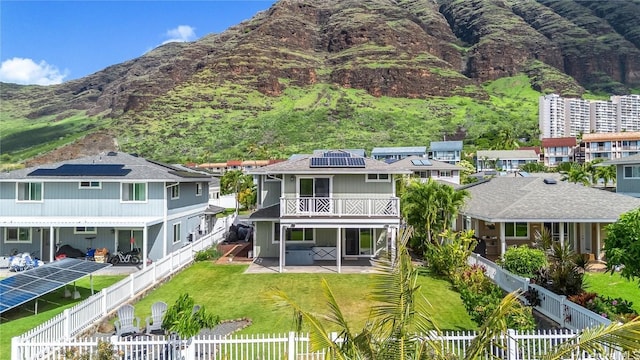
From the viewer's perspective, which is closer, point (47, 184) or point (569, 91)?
point (47, 184)

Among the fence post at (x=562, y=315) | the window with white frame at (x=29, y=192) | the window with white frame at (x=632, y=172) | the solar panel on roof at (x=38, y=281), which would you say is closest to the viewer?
the fence post at (x=562, y=315)

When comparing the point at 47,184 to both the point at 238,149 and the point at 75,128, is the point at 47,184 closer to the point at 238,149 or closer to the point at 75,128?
the point at 238,149

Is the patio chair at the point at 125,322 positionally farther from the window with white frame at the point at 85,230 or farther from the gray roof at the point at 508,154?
the gray roof at the point at 508,154

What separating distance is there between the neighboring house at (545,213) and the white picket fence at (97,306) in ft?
49.3

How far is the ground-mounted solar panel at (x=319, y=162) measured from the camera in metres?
20.7

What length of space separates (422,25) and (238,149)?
141798 mm


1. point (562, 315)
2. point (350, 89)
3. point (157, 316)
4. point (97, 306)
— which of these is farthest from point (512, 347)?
point (350, 89)

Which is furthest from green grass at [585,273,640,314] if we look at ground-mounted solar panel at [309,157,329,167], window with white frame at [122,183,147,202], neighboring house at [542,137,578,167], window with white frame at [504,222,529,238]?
neighboring house at [542,137,578,167]

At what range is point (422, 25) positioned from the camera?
19938 centimetres

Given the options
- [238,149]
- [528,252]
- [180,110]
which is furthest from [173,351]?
[180,110]

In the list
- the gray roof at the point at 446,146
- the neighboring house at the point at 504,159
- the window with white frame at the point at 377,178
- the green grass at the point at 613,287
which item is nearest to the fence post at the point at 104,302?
the window with white frame at the point at 377,178

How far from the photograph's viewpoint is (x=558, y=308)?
11578 mm

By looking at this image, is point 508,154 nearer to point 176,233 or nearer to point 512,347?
point 176,233

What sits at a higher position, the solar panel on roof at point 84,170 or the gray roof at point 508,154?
the gray roof at point 508,154
